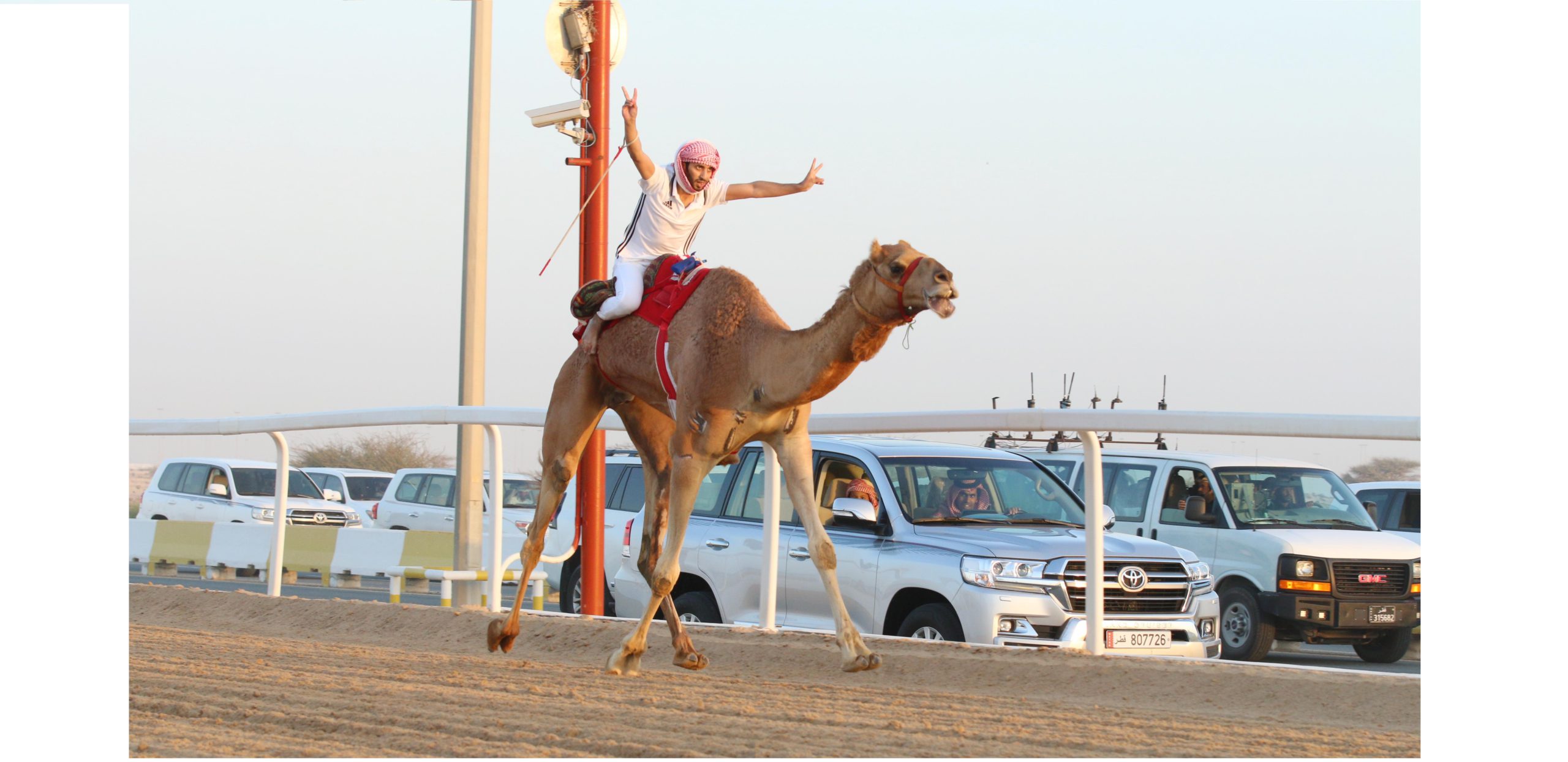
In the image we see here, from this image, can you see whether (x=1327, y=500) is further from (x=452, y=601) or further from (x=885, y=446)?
(x=452, y=601)

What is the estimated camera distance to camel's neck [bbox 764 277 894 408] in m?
7.91

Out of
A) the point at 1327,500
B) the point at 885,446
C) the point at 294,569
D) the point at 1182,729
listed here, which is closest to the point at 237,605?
the point at 885,446

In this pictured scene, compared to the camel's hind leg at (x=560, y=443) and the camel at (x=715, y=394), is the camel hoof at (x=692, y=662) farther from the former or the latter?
the camel's hind leg at (x=560, y=443)

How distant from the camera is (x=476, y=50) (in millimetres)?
15727

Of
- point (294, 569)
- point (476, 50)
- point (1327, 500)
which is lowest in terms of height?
point (294, 569)

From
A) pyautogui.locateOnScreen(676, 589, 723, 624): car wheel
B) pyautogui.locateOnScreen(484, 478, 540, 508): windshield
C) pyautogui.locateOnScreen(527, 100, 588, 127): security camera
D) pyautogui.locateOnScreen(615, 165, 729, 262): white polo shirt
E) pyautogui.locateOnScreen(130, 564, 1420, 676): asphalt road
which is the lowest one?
pyautogui.locateOnScreen(130, 564, 1420, 676): asphalt road

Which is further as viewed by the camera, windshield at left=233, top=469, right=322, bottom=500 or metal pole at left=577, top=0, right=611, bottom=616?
windshield at left=233, top=469, right=322, bottom=500

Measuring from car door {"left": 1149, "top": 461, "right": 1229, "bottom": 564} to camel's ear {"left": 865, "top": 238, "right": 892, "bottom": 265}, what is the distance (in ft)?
28.7

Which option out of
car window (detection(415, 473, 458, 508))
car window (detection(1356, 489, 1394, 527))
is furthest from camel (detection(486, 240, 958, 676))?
car window (detection(415, 473, 458, 508))

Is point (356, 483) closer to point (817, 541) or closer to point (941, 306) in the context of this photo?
point (817, 541)

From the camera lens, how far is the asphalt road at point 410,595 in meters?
15.5

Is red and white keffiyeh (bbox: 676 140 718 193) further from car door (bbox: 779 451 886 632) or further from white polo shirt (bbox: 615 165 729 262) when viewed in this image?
car door (bbox: 779 451 886 632)

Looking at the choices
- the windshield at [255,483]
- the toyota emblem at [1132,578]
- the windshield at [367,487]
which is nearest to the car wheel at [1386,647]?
the toyota emblem at [1132,578]

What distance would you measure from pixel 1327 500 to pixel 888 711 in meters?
10.1
